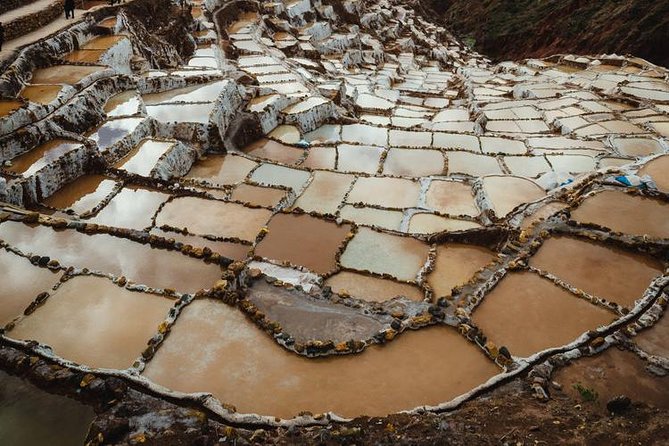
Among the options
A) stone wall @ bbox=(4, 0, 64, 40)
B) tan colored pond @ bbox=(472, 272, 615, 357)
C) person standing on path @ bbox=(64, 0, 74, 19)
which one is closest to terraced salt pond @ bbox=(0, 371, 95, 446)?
tan colored pond @ bbox=(472, 272, 615, 357)

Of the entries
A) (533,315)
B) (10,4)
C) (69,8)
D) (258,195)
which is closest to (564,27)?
(69,8)

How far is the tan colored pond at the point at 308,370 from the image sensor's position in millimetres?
4328

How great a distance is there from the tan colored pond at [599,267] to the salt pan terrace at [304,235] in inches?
1.1

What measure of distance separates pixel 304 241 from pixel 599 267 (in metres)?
4.22

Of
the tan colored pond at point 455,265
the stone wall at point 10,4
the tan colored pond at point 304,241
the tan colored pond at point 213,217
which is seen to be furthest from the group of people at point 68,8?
the tan colored pond at point 455,265

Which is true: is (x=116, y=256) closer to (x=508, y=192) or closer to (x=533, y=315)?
(x=533, y=315)

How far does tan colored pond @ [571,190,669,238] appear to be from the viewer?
22.2ft

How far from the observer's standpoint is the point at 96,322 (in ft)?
16.7

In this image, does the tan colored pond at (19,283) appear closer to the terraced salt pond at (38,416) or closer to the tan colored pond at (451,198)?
the terraced salt pond at (38,416)

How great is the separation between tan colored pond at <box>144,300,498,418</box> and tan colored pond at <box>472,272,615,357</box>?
1.57 ft

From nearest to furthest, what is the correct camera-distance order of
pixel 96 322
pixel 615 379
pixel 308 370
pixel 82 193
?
pixel 615 379 < pixel 308 370 < pixel 96 322 < pixel 82 193

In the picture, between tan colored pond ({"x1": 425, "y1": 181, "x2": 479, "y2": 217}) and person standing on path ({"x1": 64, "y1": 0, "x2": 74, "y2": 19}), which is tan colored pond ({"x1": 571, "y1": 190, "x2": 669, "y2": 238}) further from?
person standing on path ({"x1": 64, "y1": 0, "x2": 74, "y2": 19})

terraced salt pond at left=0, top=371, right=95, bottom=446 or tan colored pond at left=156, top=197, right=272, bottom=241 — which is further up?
terraced salt pond at left=0, top=371, right=95, bottom=446

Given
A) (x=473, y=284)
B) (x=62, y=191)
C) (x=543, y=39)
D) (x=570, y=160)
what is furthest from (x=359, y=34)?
(x=473, y=284)
